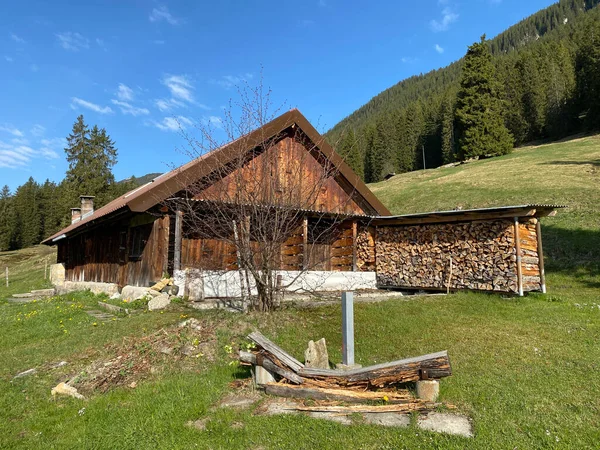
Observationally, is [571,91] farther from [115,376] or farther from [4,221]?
[4,221]

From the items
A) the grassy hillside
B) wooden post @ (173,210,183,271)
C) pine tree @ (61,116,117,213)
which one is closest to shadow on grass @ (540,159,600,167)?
the grassy hillside

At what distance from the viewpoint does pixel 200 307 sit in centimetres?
921

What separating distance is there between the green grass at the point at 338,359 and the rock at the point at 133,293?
117 centimetres

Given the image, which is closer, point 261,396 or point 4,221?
point 261,396

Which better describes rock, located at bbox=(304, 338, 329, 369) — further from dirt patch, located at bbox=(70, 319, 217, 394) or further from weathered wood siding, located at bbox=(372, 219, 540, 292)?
weathered wood siding, located at bbox=(372, 219, 540, 292)

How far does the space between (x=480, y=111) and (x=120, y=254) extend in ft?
149

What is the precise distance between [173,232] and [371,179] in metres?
64.9

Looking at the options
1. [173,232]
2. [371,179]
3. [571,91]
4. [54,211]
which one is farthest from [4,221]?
[571,91]

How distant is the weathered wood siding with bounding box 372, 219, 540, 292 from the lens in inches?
440

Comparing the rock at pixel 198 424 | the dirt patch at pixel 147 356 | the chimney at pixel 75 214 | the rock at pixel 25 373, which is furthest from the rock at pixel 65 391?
the chimney at pixel 75 214

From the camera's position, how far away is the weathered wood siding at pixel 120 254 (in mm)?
11195

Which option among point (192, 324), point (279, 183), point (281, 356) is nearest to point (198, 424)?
point (281, 356)

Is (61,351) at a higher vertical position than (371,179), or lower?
lower

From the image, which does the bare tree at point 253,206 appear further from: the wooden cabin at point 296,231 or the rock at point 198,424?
the rock at point 198,424
